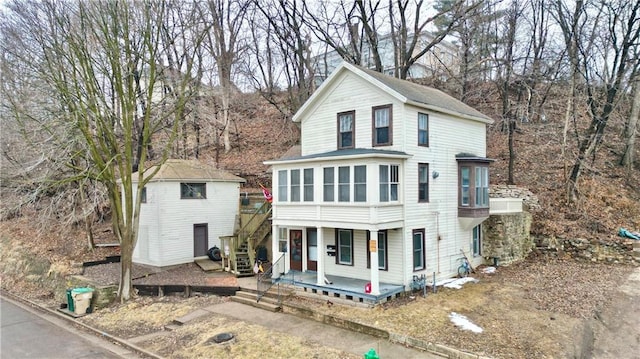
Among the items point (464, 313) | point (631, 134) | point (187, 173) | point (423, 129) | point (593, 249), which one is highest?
point (631, 134)

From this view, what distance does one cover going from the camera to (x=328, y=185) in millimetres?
14852

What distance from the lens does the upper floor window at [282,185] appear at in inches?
642

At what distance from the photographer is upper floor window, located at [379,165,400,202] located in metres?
13.9

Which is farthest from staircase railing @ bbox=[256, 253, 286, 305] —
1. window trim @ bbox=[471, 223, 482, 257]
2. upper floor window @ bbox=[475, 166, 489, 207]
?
upper floor window @ bbox=[475, 166, 489, 207]

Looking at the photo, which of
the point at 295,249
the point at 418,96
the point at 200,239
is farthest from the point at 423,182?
Result: the point at 200,239

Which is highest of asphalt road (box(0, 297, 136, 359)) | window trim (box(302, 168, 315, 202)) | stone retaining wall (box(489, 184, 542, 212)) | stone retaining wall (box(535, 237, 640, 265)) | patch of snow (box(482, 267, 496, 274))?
window trim (box(302, 168, 315, 202))

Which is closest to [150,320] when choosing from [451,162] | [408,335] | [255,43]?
[408,335]

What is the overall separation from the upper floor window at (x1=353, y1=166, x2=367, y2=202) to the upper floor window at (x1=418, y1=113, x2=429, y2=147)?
2.88 metres

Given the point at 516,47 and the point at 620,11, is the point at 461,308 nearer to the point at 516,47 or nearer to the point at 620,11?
the point at 620,11

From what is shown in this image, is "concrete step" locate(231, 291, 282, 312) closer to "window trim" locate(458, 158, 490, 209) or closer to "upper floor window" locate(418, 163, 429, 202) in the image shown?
"upper floor window" locate(418, 163, 429, 202)

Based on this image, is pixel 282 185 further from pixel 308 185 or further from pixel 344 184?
pixel 344 184

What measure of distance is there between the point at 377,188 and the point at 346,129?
140 inches

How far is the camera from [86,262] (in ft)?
64.6

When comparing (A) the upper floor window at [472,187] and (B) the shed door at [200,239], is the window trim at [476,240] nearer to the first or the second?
(A) the upper floor window at [472,187]
